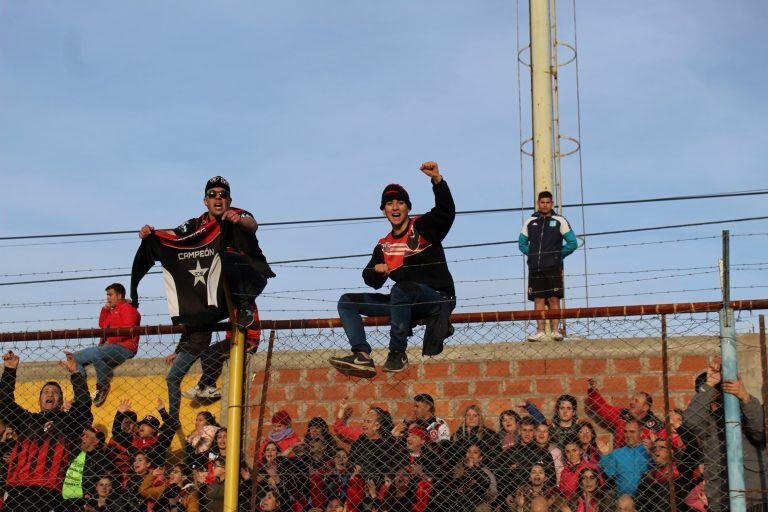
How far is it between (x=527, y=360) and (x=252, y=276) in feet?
10.1

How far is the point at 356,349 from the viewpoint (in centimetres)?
652

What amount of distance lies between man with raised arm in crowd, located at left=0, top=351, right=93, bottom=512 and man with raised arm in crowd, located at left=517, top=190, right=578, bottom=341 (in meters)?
4.04

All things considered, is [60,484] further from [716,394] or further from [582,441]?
[716,394]

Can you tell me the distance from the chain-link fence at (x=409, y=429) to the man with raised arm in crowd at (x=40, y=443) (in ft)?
0.04

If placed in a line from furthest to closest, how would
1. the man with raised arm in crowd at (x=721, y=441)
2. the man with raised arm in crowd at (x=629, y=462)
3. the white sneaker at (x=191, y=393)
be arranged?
the white sneaker at (x=191, y=393)
the man with raised arm in crowd at (x=629, y=462)
the man with raised arm in crowd at (x=721, y=441)

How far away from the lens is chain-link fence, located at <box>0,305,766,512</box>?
6.30 m

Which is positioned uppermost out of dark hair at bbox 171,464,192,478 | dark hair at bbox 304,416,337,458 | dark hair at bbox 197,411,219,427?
dark hair at bbox 197,411,219,427

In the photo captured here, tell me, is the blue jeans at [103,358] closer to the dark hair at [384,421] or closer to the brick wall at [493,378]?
the brick wall at [493,378]

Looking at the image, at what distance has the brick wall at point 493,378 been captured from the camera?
8375 millimetres

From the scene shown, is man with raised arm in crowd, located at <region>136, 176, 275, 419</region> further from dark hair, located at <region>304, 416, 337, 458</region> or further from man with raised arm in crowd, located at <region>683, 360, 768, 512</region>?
man with raised arm in crowd, located at <region>683, 360, 768, 512</region>

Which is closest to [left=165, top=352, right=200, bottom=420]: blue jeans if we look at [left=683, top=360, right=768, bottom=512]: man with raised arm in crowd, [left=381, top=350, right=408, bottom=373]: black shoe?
[left=381, top=350, right=408, bottom=373]: black shoe

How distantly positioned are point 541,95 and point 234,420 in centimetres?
632

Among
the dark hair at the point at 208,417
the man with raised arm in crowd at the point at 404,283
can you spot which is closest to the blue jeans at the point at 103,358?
the dark hair at the point at 208,417

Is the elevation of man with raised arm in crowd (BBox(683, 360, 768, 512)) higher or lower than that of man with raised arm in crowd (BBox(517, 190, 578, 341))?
lower
